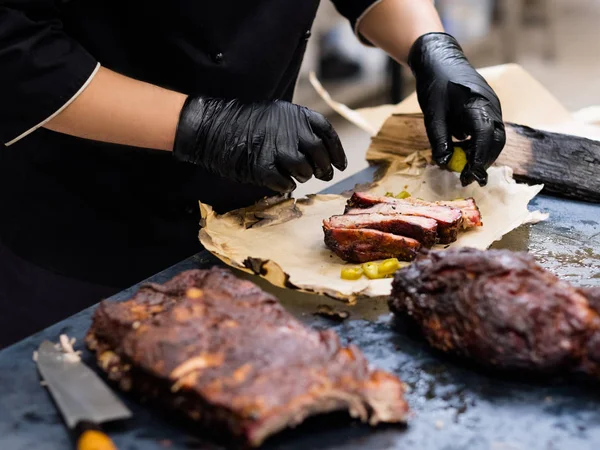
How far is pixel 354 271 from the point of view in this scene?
220cm

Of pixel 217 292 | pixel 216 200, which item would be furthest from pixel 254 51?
pixel 217 292

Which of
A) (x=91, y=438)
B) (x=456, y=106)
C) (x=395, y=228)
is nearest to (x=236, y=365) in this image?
(x=91, y=438)

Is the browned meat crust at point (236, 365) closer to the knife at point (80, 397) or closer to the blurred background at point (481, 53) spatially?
the knife at point (80, 397)

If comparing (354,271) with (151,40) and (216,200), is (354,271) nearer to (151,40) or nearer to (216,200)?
(216,200)

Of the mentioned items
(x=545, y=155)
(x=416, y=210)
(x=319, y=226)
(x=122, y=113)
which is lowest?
(x=319, y=226)

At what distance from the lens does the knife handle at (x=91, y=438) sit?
142 cm

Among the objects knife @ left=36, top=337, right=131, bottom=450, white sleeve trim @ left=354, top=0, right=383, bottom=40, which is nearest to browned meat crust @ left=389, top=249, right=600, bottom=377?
knife @ left=36, top=337, right=131, bottom=450

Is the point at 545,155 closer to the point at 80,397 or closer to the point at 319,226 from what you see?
the point at 319,226

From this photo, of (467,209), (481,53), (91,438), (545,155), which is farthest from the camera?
(481,53)

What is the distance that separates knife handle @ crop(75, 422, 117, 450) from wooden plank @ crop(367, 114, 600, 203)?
6.39 feet

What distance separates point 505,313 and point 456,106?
4.20 ft

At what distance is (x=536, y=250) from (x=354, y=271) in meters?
0.62

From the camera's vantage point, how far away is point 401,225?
7.73 feet

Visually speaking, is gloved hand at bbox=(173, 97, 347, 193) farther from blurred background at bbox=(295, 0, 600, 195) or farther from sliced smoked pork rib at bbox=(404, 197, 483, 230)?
blurred background at bbox=(295, 0, 600, 195)
